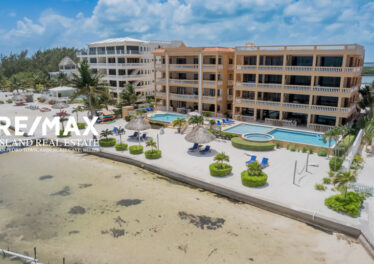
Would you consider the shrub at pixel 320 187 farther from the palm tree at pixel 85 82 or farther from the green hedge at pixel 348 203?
the palm tree at pixel 85 82

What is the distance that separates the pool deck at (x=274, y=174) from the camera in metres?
18.1

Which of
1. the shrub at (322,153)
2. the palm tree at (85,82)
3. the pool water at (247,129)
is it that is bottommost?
the shrub at (322,153)

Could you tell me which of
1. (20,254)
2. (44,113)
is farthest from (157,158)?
(44,113)

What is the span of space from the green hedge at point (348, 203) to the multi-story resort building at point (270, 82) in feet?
65.2

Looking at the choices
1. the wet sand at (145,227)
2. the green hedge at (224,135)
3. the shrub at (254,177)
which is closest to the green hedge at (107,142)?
the wet sand at (145,227)

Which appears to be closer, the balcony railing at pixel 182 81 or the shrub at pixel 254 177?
the shrub at pixel 254 177

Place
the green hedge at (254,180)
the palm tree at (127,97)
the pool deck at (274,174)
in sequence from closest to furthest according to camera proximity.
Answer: the pool deck at (274,174), the green hedge at (254,180), the palm tree at (127,97)

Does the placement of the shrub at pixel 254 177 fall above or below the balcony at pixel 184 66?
below

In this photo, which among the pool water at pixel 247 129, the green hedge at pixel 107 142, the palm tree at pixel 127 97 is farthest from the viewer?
the palm tree at pixel 127 97

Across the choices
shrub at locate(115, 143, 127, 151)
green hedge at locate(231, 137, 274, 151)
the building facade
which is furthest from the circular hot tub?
shrub at locate(115, 143, 127, 151)

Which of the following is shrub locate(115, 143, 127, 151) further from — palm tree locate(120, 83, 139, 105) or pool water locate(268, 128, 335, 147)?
palm tree locate(120, 83, 139, 105)

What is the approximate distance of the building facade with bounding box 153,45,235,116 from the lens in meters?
43.8

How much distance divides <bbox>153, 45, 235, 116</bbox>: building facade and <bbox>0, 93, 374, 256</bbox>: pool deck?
→ 12561mm

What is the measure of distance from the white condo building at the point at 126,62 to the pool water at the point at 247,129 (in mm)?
26429
